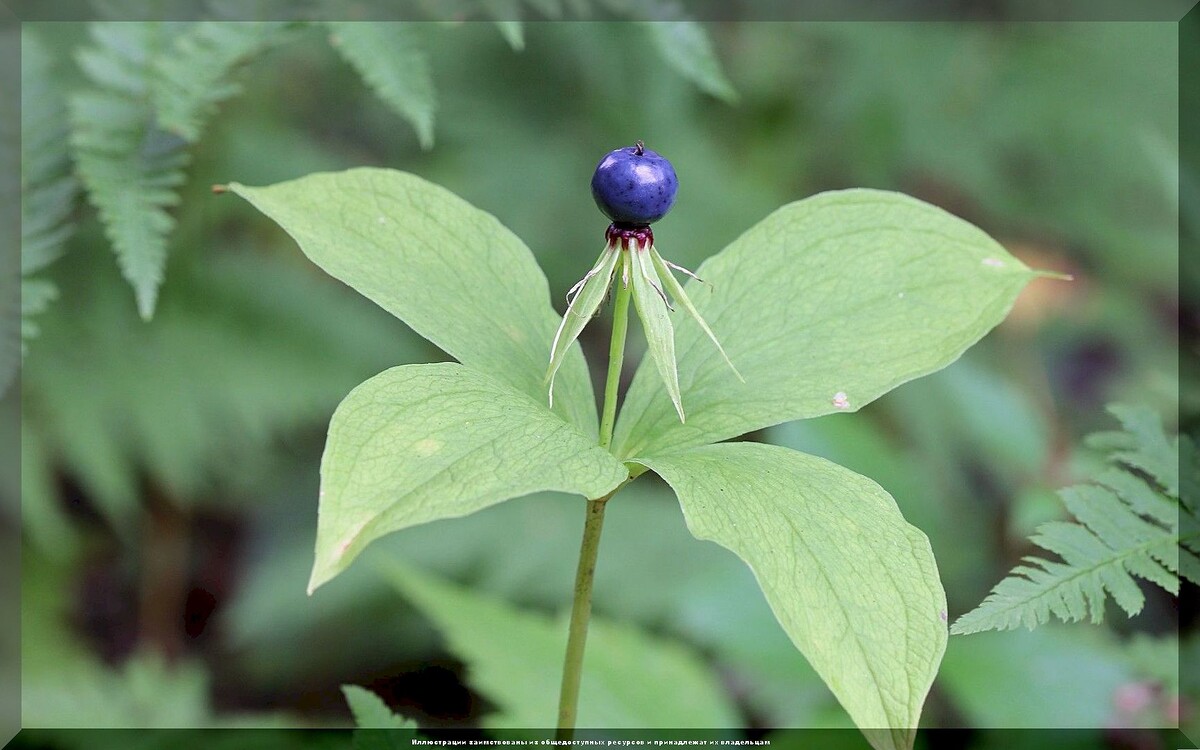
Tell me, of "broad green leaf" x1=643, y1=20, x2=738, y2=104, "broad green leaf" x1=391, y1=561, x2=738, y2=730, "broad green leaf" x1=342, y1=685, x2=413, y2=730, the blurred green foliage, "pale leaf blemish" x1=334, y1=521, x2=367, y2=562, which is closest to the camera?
"pale leaf blemish" x1=334, y1=521, x2=367, y2=562

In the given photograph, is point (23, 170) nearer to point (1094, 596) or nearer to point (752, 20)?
point (1094, 596)

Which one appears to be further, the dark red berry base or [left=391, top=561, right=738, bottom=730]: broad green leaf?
[left=391, top=561, right=738, bottom=730]: broad green leaf

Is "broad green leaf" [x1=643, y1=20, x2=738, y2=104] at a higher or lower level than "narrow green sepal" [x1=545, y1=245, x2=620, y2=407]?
higher

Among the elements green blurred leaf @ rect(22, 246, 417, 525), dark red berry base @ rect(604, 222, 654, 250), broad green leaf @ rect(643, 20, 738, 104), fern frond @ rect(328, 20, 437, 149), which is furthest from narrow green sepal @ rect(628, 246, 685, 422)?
green blurred leaf @ rect(22, 246, 417, 525)

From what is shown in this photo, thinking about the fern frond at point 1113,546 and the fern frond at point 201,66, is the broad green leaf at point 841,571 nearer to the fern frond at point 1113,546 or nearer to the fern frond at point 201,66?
the fern frond at point 1113,546

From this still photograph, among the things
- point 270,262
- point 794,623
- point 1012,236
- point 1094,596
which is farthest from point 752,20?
point 794,623

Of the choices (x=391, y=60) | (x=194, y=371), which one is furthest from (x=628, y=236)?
(x=194, y=371)

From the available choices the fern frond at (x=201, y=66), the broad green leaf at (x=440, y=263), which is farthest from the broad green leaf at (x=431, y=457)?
the fern frond at (x=201, y=66)

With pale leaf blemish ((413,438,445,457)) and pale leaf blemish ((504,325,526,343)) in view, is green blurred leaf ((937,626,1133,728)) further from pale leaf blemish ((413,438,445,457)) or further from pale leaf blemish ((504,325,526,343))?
pale leaf blemish ((413,438,445,457))
